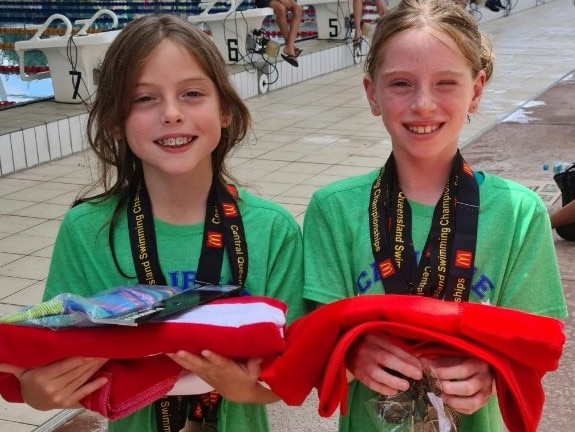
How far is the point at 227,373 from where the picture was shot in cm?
151

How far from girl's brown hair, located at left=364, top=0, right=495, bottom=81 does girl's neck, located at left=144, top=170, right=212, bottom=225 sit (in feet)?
1.40

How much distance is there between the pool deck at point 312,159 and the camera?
3.19 meters

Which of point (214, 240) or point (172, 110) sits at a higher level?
point (172, 110)

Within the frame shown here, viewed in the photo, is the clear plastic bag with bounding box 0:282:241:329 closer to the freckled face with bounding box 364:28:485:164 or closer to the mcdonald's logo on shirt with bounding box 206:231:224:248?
the mcdonald's logo on shirt with bounding box 206:231:224:248

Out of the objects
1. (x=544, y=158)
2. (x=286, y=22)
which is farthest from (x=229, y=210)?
(x=286, y=22)

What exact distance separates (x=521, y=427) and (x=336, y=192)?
0.57 metres

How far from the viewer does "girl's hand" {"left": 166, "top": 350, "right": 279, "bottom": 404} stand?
4.87 ft

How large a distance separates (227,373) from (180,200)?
45 cm

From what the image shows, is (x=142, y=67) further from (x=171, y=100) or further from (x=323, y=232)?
(x=323, y=232)

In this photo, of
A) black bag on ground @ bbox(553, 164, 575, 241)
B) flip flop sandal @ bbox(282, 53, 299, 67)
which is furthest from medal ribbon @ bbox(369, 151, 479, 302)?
flip flop sandal @ bbox(282, 53, 299, 67)

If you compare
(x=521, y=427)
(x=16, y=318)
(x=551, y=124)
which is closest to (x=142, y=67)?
(x=16, y=318)

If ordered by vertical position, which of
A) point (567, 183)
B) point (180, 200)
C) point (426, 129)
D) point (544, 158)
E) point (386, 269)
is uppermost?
point (426, 129)

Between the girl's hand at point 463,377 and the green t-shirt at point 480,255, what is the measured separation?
0.23 m

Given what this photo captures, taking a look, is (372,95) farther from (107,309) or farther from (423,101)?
(107,309)
